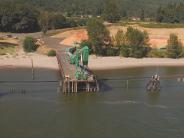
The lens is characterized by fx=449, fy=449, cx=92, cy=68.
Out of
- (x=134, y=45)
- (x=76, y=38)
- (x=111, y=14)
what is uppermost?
(x=111, y=14)

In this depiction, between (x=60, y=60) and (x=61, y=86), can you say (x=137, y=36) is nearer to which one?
(x=60, y=60)

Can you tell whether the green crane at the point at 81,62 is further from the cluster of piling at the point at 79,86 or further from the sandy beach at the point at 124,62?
the sandy beach at the point at 124,62

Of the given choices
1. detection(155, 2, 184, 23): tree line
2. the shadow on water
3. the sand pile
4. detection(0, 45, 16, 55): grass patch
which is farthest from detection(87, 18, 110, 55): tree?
detection(155, 2, 184, 23): tree line

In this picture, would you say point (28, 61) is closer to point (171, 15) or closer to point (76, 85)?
point (76, 85)

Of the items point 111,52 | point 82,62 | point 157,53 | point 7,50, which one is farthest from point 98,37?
point 82,62

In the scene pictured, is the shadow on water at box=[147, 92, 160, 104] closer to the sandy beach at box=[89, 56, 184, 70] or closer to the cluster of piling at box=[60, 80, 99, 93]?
the cluster of piling at box=[60, 80, 99, 93]

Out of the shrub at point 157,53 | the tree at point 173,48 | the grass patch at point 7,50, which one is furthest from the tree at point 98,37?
the grass patch at point 7,50

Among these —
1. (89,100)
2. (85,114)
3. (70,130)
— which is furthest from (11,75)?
(70,130)
